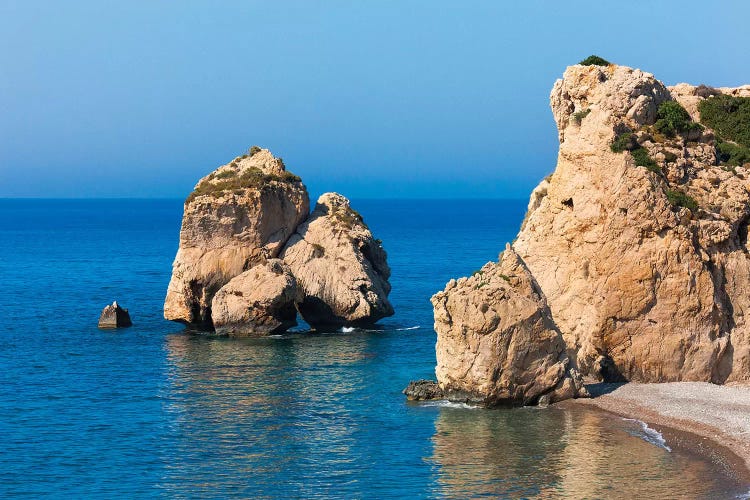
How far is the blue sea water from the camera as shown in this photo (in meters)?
40.7

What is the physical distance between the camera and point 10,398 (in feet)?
182

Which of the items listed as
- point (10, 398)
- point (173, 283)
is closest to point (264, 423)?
point (10, 398)

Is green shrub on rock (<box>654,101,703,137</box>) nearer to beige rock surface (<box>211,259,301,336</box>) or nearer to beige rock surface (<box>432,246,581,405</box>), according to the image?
beige rock surface (<box>432,246,581,405</box>)

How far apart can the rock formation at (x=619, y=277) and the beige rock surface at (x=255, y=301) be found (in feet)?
70.4

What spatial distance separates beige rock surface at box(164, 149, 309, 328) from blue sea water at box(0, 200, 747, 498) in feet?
8.93

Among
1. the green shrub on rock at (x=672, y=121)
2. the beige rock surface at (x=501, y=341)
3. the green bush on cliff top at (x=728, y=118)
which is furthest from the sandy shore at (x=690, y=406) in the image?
the green bush on cliff top at (x=728, y=118)

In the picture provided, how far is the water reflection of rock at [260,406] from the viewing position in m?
43.3

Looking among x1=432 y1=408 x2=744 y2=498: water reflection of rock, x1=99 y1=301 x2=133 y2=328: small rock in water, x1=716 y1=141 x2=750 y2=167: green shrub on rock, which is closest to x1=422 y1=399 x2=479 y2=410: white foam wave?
x1=432 y1=408 x2=744 y2=498: water reflection of rock

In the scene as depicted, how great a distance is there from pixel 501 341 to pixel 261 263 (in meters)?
30.0

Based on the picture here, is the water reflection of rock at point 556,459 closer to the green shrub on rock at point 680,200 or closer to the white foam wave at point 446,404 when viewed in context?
the white foam wave at point 446,404

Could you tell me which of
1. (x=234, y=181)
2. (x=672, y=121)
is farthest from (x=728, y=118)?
(x=234, y=181)

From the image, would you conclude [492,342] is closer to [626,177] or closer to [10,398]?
[626,177]

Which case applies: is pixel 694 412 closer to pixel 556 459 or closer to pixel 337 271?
pixel 556 459

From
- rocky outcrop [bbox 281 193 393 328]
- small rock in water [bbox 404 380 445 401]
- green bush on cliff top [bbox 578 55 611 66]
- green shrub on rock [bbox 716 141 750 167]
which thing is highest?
green bush on cliff top [bbox 578 55 611 66]
